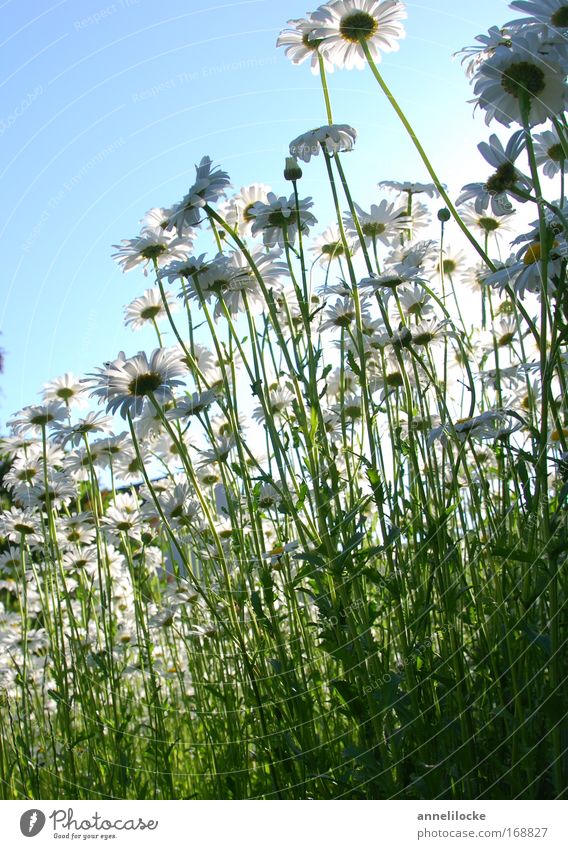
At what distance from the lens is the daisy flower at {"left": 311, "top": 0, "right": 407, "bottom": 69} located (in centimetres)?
121

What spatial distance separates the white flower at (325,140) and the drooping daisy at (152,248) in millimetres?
355

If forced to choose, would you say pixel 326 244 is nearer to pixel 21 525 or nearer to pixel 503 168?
pixel 503 168

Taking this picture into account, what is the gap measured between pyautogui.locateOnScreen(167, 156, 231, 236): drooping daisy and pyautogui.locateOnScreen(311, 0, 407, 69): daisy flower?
28 cm

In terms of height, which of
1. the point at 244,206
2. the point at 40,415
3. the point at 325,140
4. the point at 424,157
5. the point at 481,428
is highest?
the point at 244,206

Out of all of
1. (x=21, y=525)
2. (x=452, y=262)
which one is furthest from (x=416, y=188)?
(x=21, y=525)

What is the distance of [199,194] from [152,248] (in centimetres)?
28

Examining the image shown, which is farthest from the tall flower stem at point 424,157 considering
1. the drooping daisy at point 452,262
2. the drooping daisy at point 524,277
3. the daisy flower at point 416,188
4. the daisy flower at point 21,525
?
the daisy flower at point 21,525

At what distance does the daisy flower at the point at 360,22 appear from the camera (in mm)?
1205

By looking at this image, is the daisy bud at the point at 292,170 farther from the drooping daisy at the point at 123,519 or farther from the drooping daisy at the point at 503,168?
the drooping daisy at the point at 123,519

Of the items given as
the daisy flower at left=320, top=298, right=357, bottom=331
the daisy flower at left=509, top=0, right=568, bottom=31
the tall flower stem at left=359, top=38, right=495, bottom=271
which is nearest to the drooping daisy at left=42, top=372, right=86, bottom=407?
the daisy flower at left=320, top=298, right=357, bottom=331

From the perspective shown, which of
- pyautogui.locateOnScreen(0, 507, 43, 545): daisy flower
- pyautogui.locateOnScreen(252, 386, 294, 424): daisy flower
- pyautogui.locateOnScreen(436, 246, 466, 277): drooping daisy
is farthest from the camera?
pyautogui.locateOnScreen(0, 507, 43, 545): daisy flower

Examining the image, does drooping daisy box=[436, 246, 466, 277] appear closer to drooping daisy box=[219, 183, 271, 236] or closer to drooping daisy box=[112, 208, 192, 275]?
drooping daisy box=[219, 183, 271, 236]

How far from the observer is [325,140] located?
121 cm
